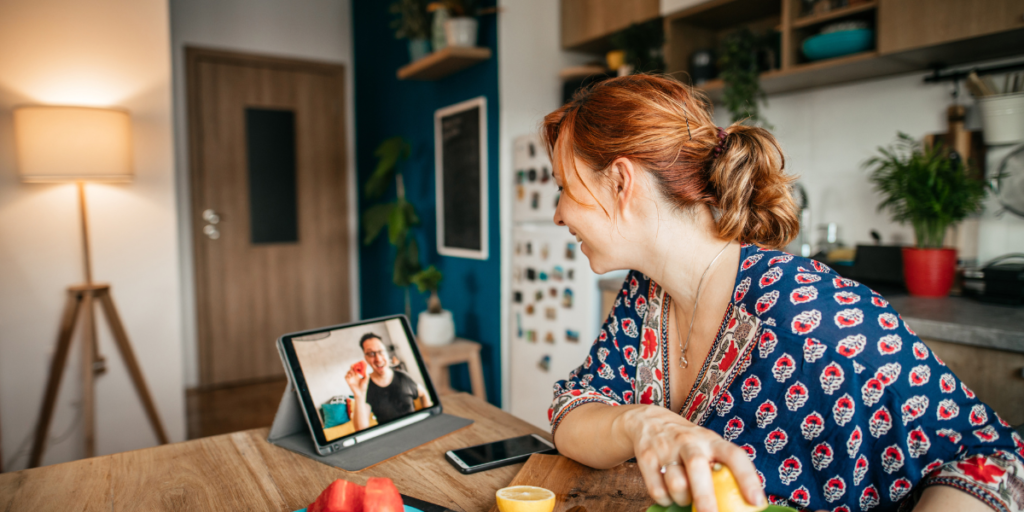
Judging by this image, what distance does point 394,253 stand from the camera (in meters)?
3.98

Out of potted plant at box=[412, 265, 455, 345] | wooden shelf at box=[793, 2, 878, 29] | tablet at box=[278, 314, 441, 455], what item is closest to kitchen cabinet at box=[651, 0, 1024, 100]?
wooden shelf at box=[793, 2, 878, 29]

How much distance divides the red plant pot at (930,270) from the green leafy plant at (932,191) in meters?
0.04

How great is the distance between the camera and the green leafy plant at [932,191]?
178 cm

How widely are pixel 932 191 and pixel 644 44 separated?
1200mm

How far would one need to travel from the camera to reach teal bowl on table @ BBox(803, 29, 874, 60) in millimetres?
1937

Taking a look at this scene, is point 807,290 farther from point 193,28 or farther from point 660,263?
point 193,28

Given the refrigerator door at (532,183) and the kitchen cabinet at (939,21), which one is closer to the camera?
the kitchen cabinet at (939,21)

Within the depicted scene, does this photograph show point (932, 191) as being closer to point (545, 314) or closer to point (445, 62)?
point (545, 314)

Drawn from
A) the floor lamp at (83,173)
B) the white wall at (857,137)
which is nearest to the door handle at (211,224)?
the floor lamp at (83,173)

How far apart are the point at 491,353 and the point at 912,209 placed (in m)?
1.96

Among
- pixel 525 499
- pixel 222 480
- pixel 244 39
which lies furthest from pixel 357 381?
pixel 244 39

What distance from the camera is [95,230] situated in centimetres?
249

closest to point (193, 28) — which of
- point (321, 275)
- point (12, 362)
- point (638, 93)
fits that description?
point (321, 275)

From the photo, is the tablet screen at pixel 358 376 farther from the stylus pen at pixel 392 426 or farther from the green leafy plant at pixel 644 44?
the green leafy plant at pixel 644 44
